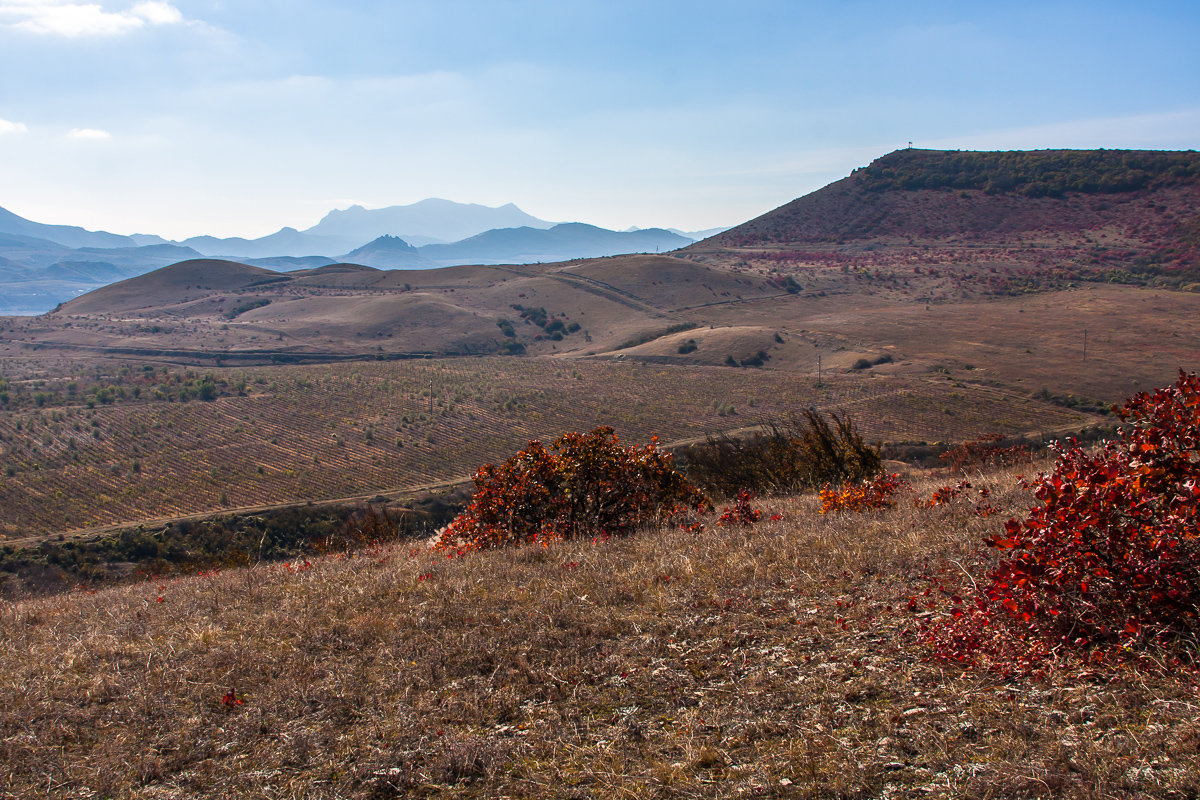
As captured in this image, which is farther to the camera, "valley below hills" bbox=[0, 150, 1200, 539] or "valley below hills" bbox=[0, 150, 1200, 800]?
"valley below hills" bbox=[0, 150, 1200, 539]

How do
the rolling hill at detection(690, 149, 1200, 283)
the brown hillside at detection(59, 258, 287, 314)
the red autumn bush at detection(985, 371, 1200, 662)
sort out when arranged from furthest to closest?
the brown hillside at detection(59, 258, 287, 314)
the rolling hill at detection(690, 149, 1200, 283)
the red autumn bush at detection(985, 371, 1200, 662)

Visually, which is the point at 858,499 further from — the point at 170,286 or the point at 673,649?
the point at 170,286

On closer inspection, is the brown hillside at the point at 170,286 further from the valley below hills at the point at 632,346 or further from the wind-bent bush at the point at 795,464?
the wind-bent bush at the point at 795,464

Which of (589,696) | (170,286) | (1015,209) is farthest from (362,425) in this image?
(1015,209)

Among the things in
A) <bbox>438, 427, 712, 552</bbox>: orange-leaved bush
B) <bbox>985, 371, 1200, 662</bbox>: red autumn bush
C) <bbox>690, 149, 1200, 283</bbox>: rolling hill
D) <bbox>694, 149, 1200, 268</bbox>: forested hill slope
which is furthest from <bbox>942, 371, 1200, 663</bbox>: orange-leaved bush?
<bbox>694, 149, 1200, 268</bbox>: forested hill slope

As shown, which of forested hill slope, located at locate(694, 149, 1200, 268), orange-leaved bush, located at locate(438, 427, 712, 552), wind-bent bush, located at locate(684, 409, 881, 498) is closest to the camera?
orange-leaved bush, located at locate(438, 427, 712, 552)

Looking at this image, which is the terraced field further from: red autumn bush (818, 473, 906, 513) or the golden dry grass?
the golden dry grass

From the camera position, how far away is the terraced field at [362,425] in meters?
32.8

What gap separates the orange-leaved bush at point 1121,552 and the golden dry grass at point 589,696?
0.25m

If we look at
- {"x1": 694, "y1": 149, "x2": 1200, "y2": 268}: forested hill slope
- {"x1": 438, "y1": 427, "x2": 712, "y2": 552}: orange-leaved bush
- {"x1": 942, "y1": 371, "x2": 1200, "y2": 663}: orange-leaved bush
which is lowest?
{"x1": 438, "y1": 427, "x2": 712, "y2": 552}: orange-leaved bush

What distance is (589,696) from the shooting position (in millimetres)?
3615

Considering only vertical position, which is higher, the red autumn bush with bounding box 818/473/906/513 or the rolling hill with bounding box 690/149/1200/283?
the rolling hill with bounding box 690/149/1200/283

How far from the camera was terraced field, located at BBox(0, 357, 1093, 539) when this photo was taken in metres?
32.8

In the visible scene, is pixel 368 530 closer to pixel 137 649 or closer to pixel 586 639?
pixel 137 649
